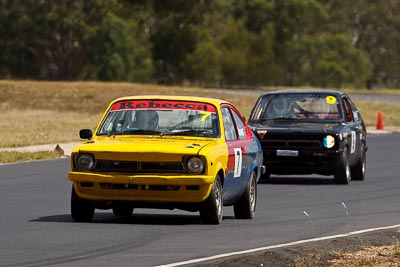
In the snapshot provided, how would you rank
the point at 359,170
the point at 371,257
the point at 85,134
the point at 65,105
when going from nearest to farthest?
1. the point at 371,257
2. the point at 85,134
3. the point at 359,170
4. the point at 65,105

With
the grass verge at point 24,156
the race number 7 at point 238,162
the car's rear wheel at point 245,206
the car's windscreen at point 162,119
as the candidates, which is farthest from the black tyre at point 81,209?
the grass verge at point 24,156

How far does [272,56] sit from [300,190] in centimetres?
7887

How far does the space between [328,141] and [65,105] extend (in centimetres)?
3907

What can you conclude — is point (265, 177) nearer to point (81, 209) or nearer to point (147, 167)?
point (81, 209)

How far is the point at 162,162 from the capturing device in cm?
1403

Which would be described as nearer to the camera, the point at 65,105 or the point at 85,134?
the point at 85,134

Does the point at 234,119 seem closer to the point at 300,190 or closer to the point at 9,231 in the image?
the point at 9,231

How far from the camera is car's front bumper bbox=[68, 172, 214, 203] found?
45.6 feet

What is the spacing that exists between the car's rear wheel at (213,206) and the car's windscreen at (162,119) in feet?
2.85

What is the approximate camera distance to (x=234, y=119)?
51.8ft

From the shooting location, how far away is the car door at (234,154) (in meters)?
14.8

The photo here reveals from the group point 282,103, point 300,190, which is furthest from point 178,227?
point 282,103

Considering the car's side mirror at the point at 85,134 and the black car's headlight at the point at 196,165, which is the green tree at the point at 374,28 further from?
the black car's headlight at the point at 196,165

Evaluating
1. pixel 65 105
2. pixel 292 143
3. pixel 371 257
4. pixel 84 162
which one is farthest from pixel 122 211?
pixel 65 105
